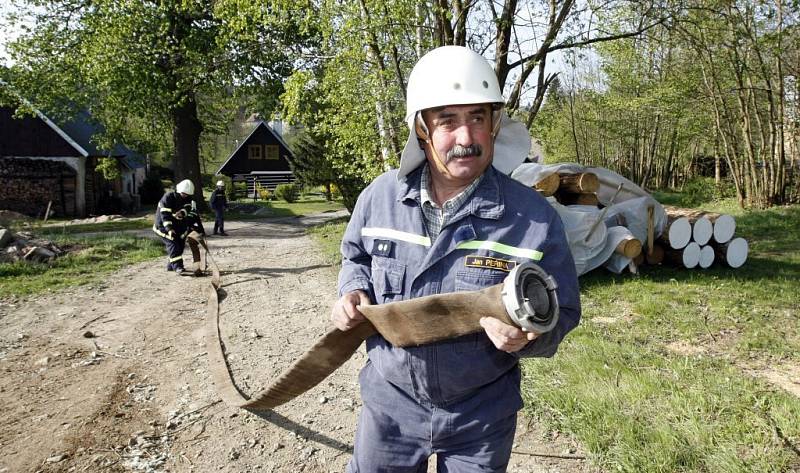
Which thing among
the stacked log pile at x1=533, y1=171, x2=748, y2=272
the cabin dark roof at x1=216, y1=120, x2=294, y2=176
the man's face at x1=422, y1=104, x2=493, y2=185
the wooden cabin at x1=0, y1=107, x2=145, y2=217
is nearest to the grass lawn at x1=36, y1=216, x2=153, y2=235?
the wooden cabin at x1=0, y1=107, x2=145, y2=217

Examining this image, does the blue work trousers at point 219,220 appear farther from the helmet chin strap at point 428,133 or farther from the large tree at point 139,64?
the helmet chin strap at point 428,133

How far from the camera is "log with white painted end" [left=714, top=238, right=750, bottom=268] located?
8711 millimetres

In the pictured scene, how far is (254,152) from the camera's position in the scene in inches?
1729

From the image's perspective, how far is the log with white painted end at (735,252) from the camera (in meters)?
8.71

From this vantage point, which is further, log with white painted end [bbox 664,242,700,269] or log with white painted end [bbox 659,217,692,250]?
log with white painted end [bbox 664,242,700,269]

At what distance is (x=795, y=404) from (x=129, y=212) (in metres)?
27.7

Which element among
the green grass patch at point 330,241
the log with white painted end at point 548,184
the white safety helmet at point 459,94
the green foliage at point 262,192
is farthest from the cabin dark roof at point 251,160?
the white safety helmet at point 459,94

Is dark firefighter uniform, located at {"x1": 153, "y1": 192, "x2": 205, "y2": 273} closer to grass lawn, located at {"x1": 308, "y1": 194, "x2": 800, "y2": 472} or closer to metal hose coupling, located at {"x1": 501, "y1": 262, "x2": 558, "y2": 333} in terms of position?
grass lawn, located at {"x1": 308, "y1": 194, "x2": 800, "y2": 472}

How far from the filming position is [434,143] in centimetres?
200

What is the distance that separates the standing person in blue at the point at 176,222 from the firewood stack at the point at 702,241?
8.60m

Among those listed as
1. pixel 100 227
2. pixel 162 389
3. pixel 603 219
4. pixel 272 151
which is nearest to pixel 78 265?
pixel 162 389

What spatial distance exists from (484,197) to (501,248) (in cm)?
19

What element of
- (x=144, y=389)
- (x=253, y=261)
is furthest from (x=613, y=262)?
(x=253, y=261)

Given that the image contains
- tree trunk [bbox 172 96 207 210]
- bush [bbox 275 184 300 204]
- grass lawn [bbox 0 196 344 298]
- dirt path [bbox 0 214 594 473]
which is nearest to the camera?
dirt path [bbox 0 214 594 473]
